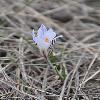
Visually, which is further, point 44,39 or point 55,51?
point 55,51

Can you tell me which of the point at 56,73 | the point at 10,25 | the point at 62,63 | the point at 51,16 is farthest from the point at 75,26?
the point at 56,73

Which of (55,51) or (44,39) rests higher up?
(44,39)

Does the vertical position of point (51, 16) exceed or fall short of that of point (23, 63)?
it exceeds it

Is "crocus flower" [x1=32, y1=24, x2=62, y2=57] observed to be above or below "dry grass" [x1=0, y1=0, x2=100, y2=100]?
above

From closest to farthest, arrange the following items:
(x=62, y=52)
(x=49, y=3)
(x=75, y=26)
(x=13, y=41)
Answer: (x=62, y=52) → (x=13, y=41) → (x=75, y=26) → (x=49, y=3)

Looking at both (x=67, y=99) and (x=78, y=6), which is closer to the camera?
(x=67, y=99)

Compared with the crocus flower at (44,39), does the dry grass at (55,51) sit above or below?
below

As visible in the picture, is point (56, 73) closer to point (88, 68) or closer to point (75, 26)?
point (88, 68)

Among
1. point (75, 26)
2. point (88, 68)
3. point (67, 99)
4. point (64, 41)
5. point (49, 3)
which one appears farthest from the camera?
point (49, 3)
